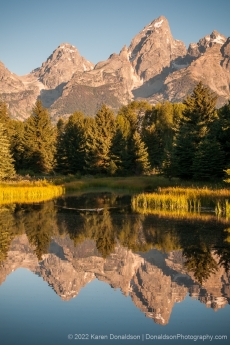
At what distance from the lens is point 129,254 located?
65.5 ft

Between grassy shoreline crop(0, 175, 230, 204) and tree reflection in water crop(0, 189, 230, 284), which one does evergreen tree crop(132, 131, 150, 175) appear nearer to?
grassy shoreline crop(0, 175, 230, 204)

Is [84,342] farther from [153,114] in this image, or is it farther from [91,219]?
[153,114]

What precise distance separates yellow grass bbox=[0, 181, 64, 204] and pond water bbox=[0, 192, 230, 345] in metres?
12.4

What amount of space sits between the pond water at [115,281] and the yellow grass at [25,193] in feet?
40.7

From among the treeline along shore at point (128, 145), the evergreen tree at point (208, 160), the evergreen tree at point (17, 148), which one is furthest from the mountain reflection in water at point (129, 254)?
the evergreen tree at point (17, 148)

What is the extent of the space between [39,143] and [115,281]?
6156 cm

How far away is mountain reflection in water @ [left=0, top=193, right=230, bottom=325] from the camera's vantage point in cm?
1485

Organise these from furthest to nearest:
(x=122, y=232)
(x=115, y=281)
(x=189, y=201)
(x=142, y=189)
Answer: (x=142, y=189)
(x=189, y=201)
(x=122, y=232)
(x=115, y=281)

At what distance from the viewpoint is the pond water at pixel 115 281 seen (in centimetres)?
1159

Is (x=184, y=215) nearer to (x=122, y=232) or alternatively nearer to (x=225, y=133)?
(x=122, y=232)

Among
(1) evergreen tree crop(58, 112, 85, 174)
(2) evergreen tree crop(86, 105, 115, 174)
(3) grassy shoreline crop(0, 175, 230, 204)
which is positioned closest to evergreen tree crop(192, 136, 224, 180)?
(3) grassy shoreline crop(0, 175, 230, 204)

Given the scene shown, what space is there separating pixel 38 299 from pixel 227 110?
36.2 metres

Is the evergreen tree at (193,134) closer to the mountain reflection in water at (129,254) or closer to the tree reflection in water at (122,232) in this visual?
the tree reflection in water at (122,232)

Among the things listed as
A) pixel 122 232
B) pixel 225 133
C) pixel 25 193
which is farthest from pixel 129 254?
pixel 225 133
